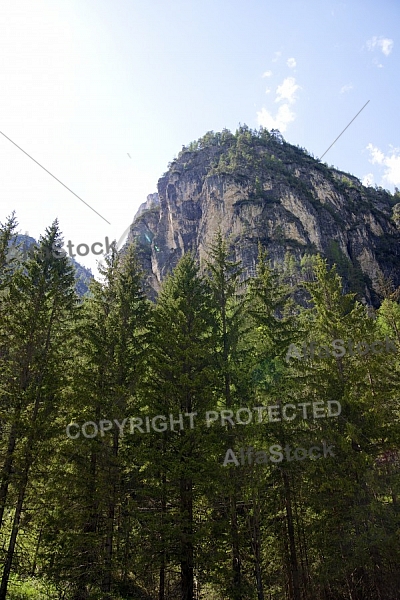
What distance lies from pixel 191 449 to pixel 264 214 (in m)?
67.8

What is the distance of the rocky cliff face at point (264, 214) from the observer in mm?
70625

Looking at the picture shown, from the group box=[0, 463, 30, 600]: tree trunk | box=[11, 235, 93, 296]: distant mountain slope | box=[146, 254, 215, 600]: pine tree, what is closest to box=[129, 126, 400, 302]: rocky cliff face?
box=[11, 235, 93, 296]: distant mountain slope

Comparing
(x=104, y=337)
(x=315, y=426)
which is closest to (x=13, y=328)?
(x=104, y=337)

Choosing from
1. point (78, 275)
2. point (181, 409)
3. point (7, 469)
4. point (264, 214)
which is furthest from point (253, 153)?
point (7, 469)

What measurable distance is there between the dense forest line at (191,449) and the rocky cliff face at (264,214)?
51.6 metres

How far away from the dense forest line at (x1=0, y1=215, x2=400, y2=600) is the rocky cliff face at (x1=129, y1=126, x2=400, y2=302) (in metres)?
51.6

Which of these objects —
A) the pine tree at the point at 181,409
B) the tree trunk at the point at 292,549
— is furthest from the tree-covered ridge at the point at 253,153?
the tree trunk at the point at 292,549

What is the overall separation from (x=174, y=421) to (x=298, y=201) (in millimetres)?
73287

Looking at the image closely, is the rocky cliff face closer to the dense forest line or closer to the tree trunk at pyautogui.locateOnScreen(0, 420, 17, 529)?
the dense forest line

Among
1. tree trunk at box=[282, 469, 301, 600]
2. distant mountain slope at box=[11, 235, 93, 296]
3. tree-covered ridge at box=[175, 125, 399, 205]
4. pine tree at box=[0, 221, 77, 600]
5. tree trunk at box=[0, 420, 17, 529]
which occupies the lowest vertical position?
tree trunk at box=[282, 469, 301, 600]

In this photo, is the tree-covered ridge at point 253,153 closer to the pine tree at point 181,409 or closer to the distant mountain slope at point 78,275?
the distant mountain slope at point 78,275

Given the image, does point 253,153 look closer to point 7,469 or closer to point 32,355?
point 32,355

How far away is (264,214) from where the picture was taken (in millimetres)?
73625

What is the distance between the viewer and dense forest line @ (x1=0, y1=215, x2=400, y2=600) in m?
9.92
